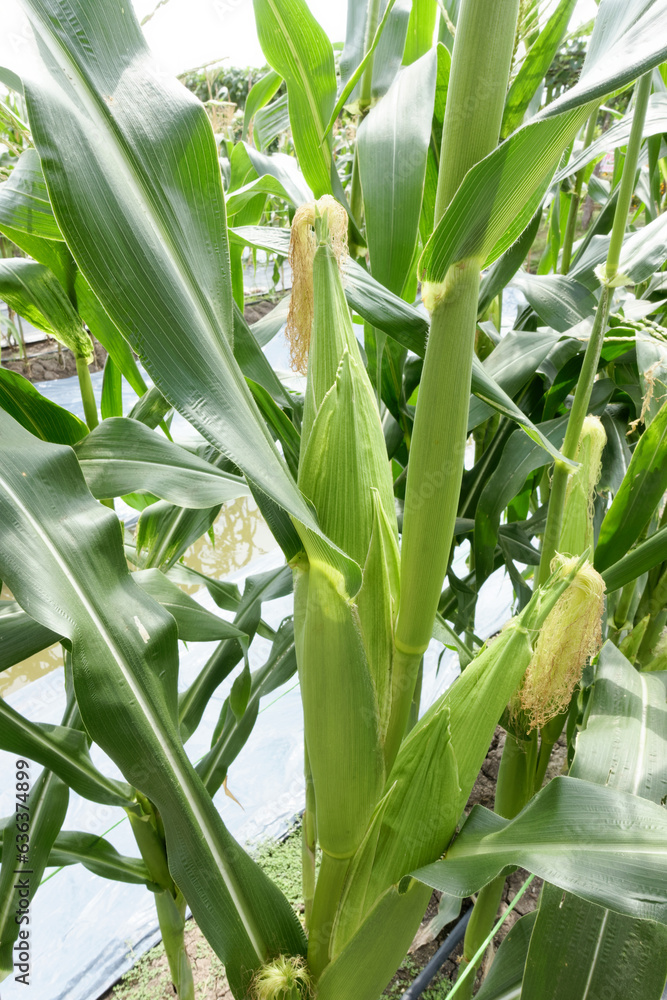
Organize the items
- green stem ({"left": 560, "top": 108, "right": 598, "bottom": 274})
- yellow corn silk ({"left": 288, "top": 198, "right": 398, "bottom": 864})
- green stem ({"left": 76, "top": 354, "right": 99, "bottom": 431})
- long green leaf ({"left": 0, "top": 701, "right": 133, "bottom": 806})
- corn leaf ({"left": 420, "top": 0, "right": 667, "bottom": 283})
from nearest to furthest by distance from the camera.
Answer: corn leaf ({"left": 420, "top": 0, "right": 667, "bottom": 283}) < yellow corn silk ({"left": 288, "top": 198, "right": 398, "bottom": 864}) < long green leaf ({"left": 0, "top": 701, "right": 133, "bottom": 806}) < green stem ({"left": 76, "top": 354, "right": 99, "bottom": 431}) < green stem ({"left": 560, "top": 108, "right": 598, "bottom": 274})

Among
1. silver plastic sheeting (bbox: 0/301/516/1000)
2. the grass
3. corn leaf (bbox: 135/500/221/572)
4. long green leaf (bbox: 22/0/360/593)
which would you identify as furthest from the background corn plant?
the grass

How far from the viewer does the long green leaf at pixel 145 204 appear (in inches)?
10.2

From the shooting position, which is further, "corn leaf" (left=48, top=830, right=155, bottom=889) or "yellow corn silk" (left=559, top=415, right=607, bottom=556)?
"corn leaf" (left=48, top=830, right=155, bottom=889)

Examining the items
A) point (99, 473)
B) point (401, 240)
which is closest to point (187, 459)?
point (99, 473)

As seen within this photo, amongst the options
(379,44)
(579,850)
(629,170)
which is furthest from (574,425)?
(379,44)

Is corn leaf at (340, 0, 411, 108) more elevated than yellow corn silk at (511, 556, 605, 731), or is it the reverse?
corn leaf at (340, 0, 411, 108)

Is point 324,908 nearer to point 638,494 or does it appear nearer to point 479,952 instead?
point 479,952

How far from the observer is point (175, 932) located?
624 mm

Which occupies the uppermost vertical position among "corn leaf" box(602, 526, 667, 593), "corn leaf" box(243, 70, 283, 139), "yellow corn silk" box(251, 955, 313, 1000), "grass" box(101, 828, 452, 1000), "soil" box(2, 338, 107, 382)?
"soil" box(2, 338, 107, 382)

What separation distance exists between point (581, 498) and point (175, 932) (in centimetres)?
57

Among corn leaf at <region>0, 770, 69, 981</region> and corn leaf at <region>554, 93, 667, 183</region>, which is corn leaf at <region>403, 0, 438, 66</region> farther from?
corn leaf at <region>0, 770, 69, 981</region>

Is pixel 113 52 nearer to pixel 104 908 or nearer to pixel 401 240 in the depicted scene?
pixel 401 240

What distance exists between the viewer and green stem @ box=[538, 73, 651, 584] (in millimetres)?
380

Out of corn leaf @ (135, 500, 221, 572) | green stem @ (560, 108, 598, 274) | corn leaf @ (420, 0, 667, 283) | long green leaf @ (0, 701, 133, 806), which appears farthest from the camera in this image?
green stem @ (560, 108, 598, 274)
